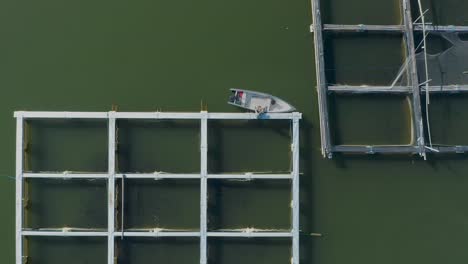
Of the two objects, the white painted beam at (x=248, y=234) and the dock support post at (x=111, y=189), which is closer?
the dock support post at (x=111, y=189)

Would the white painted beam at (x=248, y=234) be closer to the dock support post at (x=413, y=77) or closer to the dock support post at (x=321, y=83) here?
the dock support post at (x=321, y=83)

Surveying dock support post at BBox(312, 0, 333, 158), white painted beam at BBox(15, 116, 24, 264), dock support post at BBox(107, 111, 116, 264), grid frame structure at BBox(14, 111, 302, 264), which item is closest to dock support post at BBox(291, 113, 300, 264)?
grid frame structure at BBox(14, 111, 302, 264)

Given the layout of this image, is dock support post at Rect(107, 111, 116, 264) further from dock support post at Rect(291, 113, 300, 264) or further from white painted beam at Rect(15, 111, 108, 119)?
dock support post at Rect(291, 113, 300, 264)

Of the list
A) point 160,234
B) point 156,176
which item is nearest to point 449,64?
point 156,176

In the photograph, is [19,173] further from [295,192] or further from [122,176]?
[295,192]

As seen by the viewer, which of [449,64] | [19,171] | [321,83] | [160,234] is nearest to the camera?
[19,171]

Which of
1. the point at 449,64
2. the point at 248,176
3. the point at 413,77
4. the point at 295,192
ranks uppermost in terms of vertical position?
the point at 449,64

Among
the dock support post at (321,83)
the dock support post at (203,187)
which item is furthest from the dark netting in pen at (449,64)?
the dock support post at (203,187)
